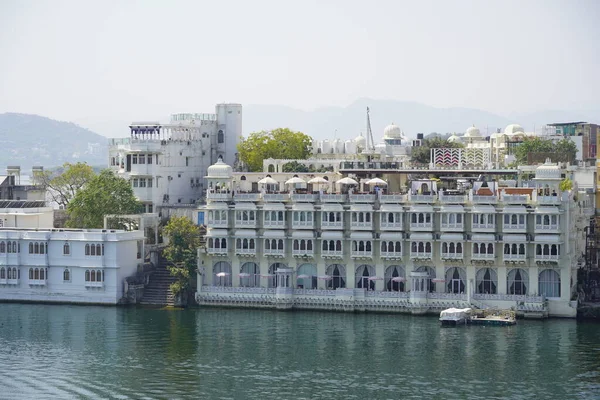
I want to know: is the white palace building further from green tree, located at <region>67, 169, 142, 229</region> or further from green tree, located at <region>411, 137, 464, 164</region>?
green tree, located at <region>411, 137, 464, 164</region>

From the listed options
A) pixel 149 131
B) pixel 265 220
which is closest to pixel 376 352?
pixel 265 220

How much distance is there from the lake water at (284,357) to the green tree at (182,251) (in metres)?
3.76

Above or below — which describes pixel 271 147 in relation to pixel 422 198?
above

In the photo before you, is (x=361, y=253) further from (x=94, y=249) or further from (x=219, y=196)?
(x=94, y=249)

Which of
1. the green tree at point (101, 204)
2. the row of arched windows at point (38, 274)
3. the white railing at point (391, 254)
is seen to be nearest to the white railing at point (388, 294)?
the white railing at point (391, 254)

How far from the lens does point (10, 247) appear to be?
3760 inches

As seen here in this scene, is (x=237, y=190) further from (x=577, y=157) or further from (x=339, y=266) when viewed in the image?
(x=577, y=157)

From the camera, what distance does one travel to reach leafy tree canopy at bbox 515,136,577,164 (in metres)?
120

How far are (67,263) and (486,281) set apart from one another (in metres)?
31.2

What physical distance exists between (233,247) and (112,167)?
30.7 m

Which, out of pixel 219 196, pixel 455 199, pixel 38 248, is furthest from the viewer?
pixel 38 248

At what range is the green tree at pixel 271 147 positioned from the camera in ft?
390

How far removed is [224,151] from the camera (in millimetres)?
122562

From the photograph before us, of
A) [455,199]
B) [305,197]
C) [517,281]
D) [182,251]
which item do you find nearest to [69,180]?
[182,251]
